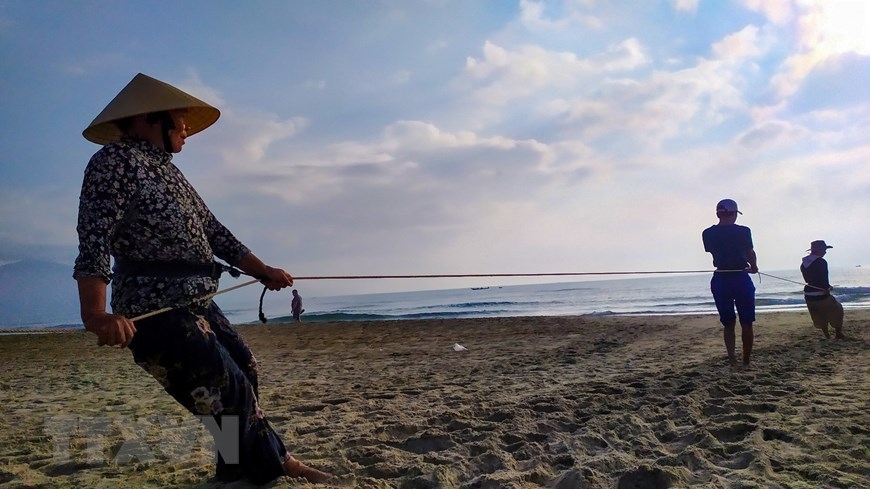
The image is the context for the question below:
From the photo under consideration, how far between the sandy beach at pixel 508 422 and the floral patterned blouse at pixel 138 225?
100cm

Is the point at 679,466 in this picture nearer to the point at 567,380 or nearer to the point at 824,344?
the point at 567,380

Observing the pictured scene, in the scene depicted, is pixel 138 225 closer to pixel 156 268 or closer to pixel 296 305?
pixel 156 268

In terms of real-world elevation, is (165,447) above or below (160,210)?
below

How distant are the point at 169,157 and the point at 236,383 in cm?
101

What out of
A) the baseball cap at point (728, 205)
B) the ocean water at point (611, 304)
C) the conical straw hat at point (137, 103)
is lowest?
the ocean water at point (611, 304)

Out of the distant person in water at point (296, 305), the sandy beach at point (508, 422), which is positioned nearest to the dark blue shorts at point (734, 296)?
the sandy beach at point (508, 422)

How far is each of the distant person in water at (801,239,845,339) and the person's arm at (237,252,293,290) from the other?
7059 mm

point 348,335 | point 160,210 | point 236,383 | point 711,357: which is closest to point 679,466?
point 236,383

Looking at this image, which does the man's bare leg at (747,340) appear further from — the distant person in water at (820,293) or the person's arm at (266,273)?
the person's arm at (266,273)

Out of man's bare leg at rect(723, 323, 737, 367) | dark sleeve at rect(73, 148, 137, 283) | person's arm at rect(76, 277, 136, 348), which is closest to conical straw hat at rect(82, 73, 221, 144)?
dark sleeve at rect(73, 148, 137, 283)

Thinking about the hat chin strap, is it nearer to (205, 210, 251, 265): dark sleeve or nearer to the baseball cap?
(205, 210, 251, 265): dark sleeve

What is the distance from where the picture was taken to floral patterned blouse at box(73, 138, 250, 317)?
6.15ft

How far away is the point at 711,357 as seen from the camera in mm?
5902

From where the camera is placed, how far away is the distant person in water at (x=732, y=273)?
5125 mm
